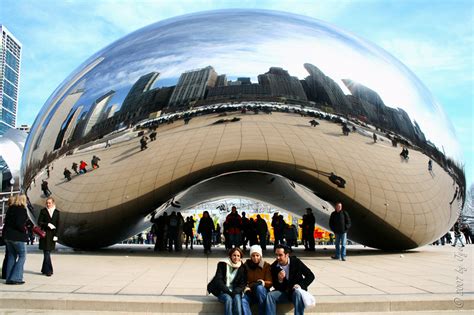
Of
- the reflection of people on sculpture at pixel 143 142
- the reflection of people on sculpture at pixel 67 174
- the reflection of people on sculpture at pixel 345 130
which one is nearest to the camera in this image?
the reflection of people on sculpture at pixel 143 142

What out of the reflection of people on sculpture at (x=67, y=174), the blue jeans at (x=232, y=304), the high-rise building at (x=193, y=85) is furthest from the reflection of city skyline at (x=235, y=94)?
the blue jeans at (x=232, y=304)

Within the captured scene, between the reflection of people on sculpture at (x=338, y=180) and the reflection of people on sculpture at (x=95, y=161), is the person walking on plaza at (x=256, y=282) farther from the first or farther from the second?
the reflection of people on sculpture at (x=95, y=161)

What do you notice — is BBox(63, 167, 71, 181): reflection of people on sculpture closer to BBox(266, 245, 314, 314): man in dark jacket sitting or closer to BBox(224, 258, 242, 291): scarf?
BBox(224, 258, 242, 291): scarf

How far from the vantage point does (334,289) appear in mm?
5340

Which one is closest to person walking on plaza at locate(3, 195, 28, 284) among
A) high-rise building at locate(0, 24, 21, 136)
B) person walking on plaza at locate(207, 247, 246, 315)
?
person walking on plaza at locate(207, 247, 246, 315)

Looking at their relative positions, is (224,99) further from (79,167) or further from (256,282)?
(256,282)

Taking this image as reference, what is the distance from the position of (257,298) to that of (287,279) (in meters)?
0.37

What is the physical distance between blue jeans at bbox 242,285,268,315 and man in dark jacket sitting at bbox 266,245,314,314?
0.20 ft

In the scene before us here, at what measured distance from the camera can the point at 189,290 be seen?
17.2 feet

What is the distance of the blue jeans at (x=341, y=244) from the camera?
9.07m

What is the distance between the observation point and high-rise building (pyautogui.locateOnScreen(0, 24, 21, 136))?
153 meters

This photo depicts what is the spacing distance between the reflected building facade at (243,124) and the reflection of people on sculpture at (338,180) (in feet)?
0.06

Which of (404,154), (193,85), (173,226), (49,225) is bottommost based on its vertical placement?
(173,226)

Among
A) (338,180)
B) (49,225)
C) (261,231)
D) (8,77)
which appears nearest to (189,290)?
(49,225)
